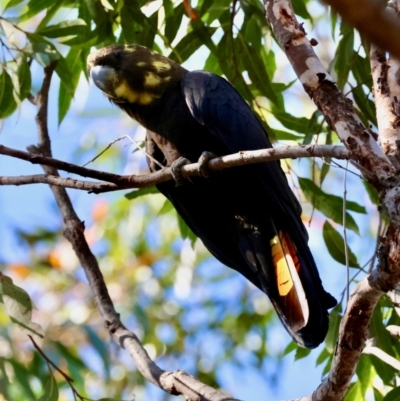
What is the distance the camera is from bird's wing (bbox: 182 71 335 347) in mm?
2092

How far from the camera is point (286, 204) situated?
7.50ft

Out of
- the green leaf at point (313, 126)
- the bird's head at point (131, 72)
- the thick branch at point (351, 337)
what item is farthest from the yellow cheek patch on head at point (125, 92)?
the thick branch at point (351, 337)

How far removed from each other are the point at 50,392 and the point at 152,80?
1284mm

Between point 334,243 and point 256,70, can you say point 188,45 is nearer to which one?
point 256,70

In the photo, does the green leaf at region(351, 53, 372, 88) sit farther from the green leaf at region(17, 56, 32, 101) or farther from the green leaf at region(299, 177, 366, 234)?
the green leaf at region(17, 56, 32, 101)

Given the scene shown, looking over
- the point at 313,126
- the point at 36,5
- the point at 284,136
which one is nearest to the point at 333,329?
the point at 313,126

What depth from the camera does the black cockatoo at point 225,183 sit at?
2211mm

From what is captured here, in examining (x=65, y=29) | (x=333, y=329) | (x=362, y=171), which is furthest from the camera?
(x=65, y=29)

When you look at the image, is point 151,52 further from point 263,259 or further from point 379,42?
point 379,42

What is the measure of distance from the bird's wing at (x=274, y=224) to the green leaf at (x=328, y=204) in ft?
1.12

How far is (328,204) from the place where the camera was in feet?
8.96

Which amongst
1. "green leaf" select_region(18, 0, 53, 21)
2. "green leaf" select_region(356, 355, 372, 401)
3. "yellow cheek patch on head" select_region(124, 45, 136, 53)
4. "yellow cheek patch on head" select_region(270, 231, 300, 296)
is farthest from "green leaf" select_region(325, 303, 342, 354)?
"green leaf" select_region(18, 0, 53, 21)

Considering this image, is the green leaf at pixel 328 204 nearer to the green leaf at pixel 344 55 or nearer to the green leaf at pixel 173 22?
the green leaf at pixel 344 55

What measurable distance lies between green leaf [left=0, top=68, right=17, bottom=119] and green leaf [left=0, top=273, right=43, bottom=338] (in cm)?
80
